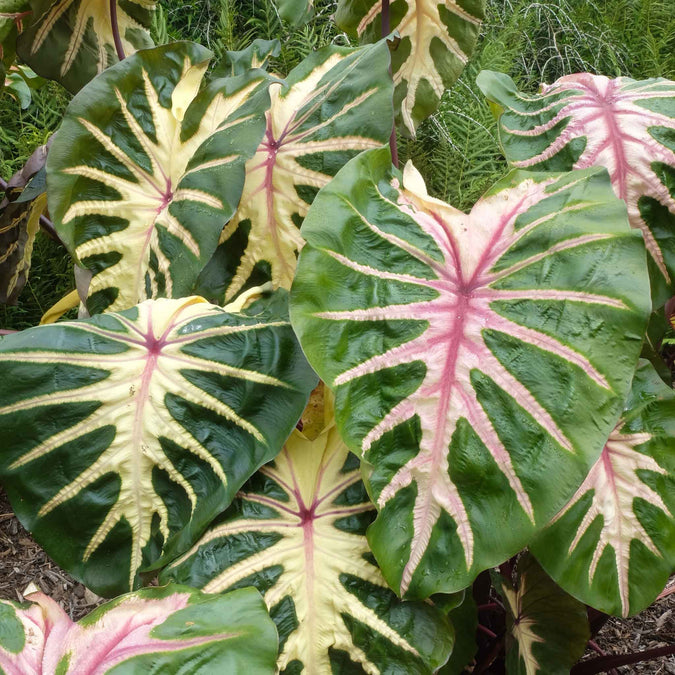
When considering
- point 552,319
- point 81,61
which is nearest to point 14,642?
point 552,319

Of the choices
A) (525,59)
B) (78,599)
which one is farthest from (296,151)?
(525,59)

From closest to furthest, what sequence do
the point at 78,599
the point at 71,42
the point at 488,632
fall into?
the point at 488,632 → the point at 71,42 → the point at 78,599

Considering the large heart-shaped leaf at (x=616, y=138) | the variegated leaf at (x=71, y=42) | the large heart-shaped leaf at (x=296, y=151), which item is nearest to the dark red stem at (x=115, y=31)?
the variegated leaf at (x=71, y=42)

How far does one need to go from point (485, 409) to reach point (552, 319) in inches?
4.4

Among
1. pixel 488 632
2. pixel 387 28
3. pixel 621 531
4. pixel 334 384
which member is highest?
pixel 387 28

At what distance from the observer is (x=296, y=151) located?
1046 mm

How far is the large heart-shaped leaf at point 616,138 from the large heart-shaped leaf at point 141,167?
375mm

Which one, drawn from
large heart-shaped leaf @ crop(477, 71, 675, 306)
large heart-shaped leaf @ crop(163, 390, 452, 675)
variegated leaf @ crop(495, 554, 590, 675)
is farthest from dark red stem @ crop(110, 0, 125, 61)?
variegated leaf @ crop(495, 554, 590, 675)

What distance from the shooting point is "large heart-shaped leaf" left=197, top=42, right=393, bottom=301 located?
0.99 meters

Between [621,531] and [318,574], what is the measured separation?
1.21 ft

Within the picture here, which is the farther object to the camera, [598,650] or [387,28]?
[598,650]

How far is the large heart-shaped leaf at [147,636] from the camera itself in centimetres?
60

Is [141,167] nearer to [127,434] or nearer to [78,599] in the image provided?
[127,434]

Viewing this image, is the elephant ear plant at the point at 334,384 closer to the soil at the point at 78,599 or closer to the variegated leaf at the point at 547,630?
the variegated leaf at the point at 547,630
